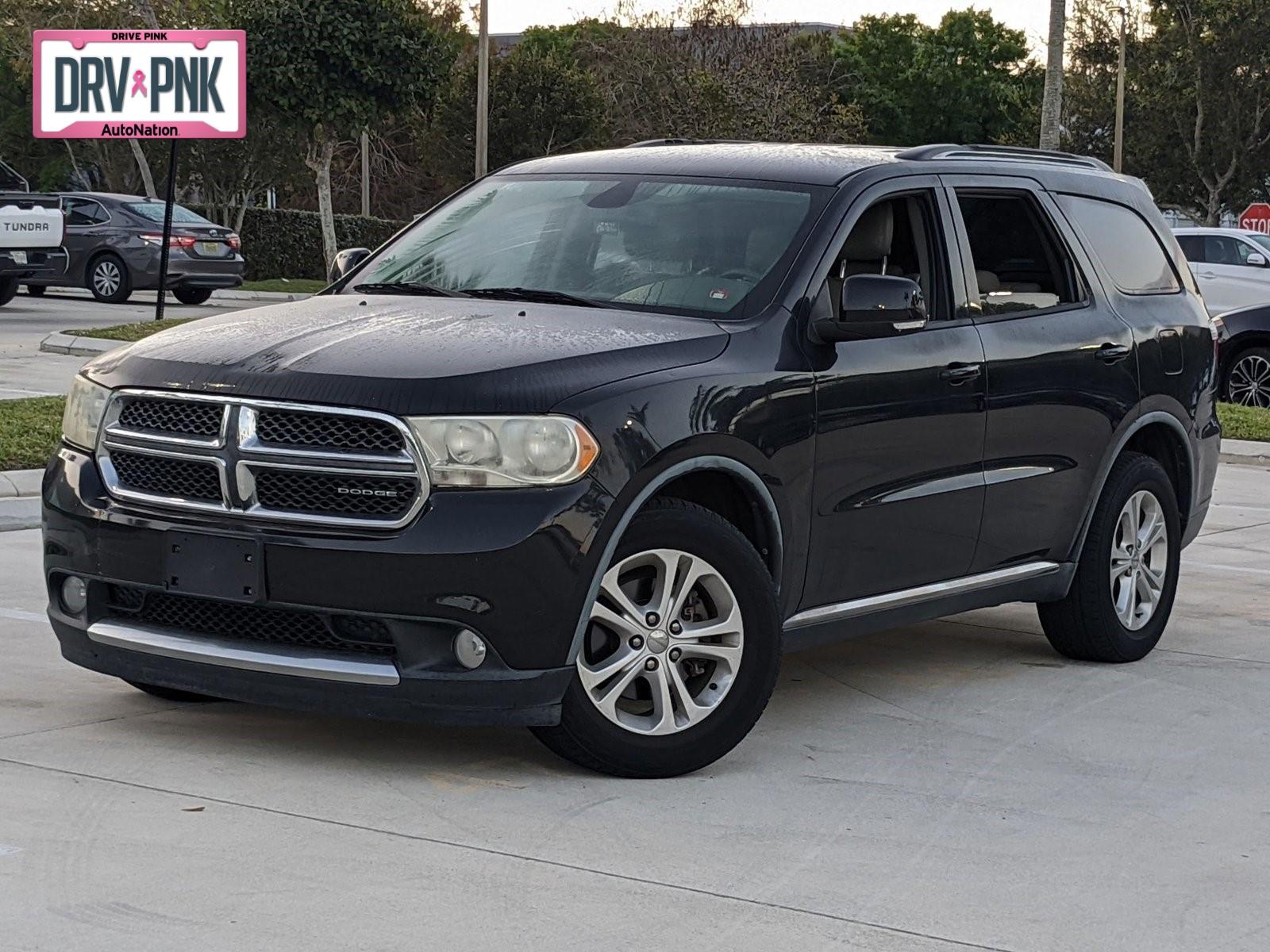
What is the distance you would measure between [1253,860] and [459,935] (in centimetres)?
207

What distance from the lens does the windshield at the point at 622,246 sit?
608 cm

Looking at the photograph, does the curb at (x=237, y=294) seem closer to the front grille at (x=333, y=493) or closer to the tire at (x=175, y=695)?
the tire at (x=175, y=695)

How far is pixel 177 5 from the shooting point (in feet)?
137

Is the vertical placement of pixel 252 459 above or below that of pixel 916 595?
above

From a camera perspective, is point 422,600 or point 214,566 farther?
point 214,566

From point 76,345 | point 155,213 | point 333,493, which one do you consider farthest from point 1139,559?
point 155,213

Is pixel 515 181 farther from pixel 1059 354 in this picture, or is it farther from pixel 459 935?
pixel 459 935

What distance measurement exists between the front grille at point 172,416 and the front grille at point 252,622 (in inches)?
17.2

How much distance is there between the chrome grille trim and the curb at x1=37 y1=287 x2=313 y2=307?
26372 millimetres

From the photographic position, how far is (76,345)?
65.1 feet

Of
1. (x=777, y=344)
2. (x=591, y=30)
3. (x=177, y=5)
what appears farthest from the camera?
(x=591, y=30)

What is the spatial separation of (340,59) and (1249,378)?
2042 cm

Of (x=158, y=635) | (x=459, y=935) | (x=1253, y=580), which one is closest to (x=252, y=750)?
(x=158, y=635)

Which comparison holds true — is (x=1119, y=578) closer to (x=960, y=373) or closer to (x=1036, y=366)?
(x=1036, y=366)
